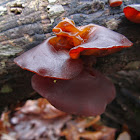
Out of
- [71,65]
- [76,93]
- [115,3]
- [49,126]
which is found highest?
[115,3]

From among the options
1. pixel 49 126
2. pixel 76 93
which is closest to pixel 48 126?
pixel 49 126

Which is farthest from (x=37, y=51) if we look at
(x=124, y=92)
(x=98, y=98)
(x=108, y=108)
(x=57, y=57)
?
(x=108, y=108)

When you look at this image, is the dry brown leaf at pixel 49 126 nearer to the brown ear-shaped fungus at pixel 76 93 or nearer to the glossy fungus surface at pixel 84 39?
the brown ear-shaped fungus at pixel 76 93

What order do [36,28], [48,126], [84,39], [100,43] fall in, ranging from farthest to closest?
[48,126] < [36,28] < [84,39] < [100,43]

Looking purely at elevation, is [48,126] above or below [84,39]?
below

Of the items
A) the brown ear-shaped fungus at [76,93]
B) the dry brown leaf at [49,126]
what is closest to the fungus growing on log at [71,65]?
the brown ear-shaped fungus at [76,93]

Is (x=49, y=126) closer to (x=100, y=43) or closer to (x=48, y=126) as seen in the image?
(x=48, y=126)
